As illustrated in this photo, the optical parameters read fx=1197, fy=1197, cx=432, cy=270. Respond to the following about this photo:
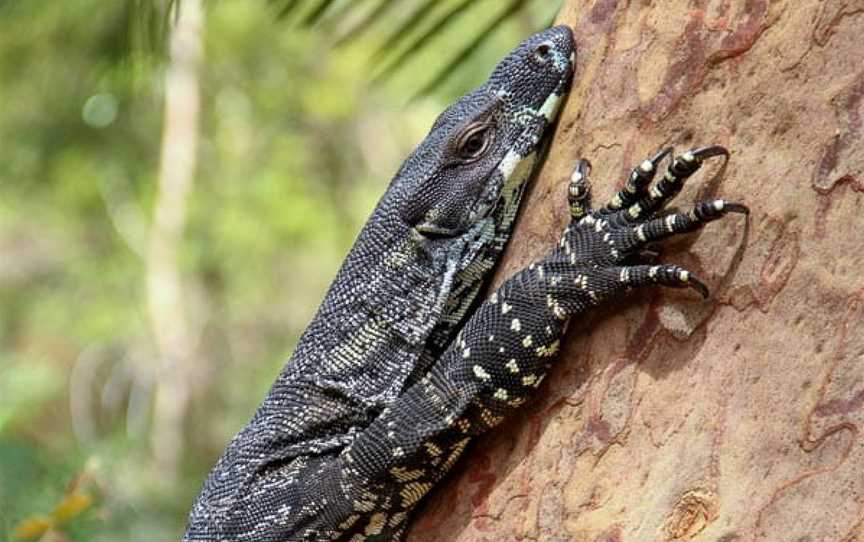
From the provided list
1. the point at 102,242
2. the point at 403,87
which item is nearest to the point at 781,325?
the point at 403,87

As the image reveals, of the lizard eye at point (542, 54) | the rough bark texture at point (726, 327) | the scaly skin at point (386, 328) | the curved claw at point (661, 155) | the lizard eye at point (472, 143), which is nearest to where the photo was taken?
the rough bark texture at point (726, 327)

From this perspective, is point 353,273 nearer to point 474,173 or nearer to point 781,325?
point 474,173

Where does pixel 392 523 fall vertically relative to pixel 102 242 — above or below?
below

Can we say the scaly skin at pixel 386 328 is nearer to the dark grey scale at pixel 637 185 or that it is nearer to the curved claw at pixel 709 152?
the dark grey scale at pixel 637 185

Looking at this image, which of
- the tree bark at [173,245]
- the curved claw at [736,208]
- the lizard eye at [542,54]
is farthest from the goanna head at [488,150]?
the tree bark at [173,245]

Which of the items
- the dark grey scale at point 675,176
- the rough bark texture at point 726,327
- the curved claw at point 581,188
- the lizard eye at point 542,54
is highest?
the lizard eye at point 542,54

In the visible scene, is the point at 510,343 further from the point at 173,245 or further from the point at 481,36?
the point at 173,245

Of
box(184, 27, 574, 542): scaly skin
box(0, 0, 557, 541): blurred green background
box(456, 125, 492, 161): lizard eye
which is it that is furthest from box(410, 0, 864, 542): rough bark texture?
box(0, 0, 557, 541): blurred green background

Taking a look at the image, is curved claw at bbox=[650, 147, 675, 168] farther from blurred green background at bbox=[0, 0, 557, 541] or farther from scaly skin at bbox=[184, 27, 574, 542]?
blurred green background at bbox=[0, 0, 557, 541]
